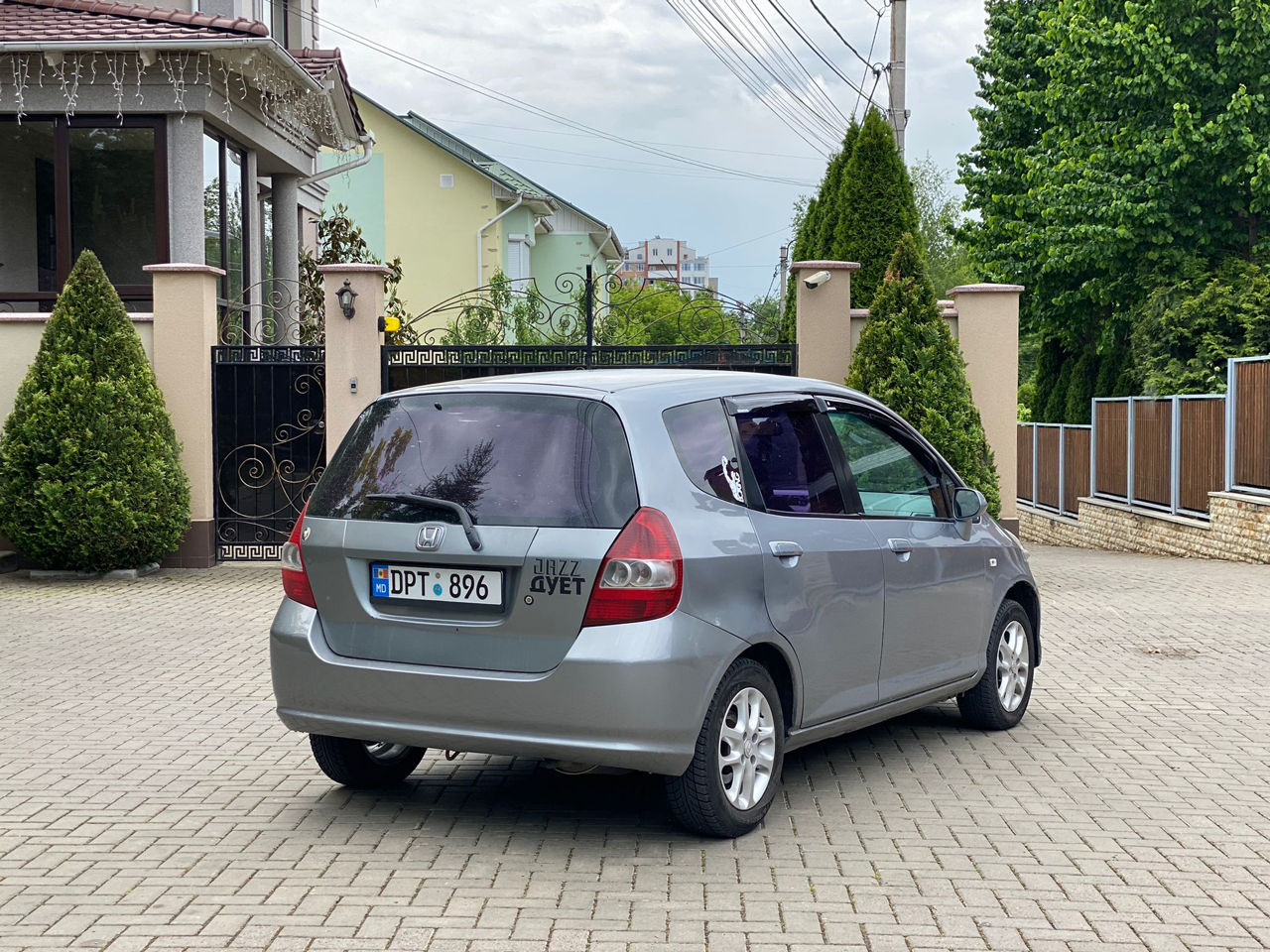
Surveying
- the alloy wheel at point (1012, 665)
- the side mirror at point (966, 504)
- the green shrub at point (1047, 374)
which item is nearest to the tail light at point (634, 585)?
the side mirror at point (966, 504)

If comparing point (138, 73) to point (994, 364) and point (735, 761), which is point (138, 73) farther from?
point (735, 761)

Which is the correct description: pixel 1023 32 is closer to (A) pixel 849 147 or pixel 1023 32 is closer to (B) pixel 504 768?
(A) pixel 849 147

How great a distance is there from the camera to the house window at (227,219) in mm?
17953

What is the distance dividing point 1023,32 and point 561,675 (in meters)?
31.7

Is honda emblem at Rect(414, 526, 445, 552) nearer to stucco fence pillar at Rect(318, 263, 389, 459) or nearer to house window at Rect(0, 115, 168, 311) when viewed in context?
stucco fence pillar at Rect(318, 263, 389, 459)

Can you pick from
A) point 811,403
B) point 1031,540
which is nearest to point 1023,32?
point 1031,540

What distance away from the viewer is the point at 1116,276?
29203 millimetres

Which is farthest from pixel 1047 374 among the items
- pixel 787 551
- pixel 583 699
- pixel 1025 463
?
pixel 583 699

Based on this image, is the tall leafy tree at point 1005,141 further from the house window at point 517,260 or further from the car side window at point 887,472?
the car side window at point 887,472

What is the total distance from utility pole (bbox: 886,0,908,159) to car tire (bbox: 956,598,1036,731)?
57.7ft

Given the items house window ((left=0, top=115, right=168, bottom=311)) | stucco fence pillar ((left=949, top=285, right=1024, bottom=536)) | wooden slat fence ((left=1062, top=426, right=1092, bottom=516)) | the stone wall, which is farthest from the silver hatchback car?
wooden slat fence ((left=1062, top=426, right=1092, bottom=516))

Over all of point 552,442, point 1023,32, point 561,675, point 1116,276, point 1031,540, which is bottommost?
point 1031,540

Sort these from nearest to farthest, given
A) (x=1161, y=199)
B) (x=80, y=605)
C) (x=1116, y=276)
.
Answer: (x=80, y=605), (x=1161, y=199), (x=1116, y=276)

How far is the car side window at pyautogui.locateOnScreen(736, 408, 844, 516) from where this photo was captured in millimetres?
5883
